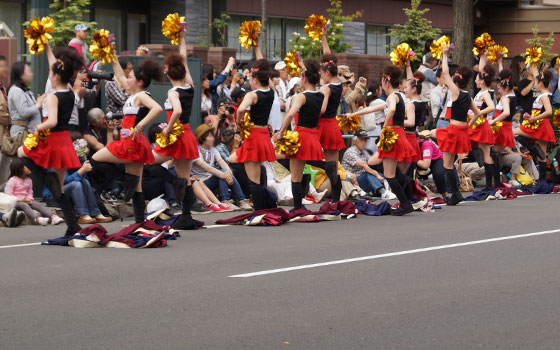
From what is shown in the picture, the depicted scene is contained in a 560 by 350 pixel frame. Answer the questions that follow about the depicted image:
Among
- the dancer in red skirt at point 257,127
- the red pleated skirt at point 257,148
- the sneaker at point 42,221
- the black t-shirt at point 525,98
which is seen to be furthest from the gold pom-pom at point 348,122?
the black t-shirt at point 525,98

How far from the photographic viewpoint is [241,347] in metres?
6.96

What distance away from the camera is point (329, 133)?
1481 centimetres

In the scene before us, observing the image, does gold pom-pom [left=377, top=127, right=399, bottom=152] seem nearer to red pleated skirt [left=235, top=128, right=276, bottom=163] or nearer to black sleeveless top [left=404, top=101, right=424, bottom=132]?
black sleeveless top [left=404, top=101, right=424, bottom=132]

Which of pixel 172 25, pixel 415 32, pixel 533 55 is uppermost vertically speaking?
pixel 415 32

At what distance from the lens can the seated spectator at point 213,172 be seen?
16094mm

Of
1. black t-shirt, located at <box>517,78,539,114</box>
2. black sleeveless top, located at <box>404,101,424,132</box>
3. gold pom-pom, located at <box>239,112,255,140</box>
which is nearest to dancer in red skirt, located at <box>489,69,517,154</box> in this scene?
black t-shirt, located at <box>517,78,539,114</box>

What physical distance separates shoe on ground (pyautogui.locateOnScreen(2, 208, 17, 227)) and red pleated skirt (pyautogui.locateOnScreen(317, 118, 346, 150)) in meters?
4.06

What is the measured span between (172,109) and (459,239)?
3563 millimetres

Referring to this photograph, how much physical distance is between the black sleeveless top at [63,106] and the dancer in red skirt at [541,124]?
32.6 ft

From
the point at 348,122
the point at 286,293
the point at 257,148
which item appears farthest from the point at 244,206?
the point at 286,293

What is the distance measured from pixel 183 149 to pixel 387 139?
3374 millimetres

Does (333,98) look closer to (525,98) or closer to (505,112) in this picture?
(505,112)

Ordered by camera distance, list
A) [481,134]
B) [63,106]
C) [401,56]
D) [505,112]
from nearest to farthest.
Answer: [63,106] → [401,56] → [481,134] → [505,112]

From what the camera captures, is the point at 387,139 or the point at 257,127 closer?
the point at 257,127
